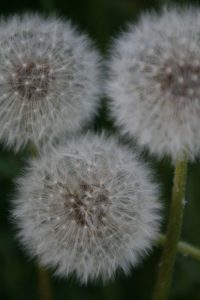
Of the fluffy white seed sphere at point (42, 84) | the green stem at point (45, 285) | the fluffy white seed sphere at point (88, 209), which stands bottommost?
the green stem at point (45, 285)

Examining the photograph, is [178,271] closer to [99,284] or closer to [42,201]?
[99,284]

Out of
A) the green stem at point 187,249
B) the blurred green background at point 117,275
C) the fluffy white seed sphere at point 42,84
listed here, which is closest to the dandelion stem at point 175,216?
the green stem at point 187,249

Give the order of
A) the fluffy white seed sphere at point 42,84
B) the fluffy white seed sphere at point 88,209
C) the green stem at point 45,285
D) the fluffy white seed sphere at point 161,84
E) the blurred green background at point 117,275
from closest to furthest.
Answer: the fluffy white seed sphere at point 161,84 < the fluffy white seed sphere at point 88,209 < the fluffy white seed sphere at point 42,84 < the green stem at point 45,285 < the blurred green background at point 117,275

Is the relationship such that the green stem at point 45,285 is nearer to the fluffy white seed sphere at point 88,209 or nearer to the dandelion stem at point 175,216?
the fluffy white seed sphere at point 88,209

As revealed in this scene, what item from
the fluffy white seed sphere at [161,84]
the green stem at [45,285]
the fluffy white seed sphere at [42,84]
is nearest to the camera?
the fluffy white seed sphere at [161,84]

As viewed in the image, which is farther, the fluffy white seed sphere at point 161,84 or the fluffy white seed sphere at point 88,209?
the fluffy white seed sphere at point 88,209

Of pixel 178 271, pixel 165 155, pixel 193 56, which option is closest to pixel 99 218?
pixel 165 155
